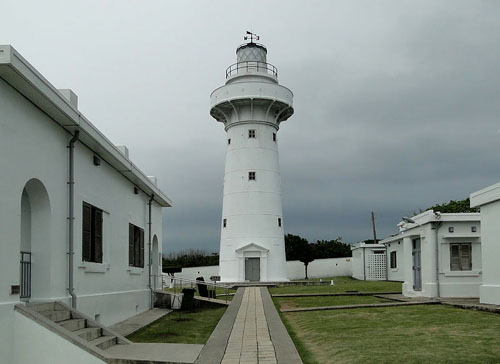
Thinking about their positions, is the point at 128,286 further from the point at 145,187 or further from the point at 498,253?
the point at 498,253

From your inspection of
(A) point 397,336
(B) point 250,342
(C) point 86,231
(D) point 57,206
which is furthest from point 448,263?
(D) point 57,206

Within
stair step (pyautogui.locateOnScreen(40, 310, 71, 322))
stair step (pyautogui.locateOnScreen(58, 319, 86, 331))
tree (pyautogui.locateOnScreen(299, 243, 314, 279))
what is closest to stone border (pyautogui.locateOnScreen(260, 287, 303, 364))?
stair step (pyautogui.locateOnScreen(58, 319, 86, 331))

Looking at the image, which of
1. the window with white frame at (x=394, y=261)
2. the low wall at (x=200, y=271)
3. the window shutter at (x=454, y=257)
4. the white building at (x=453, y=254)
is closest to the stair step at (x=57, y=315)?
the white building at (x=453, y=254)

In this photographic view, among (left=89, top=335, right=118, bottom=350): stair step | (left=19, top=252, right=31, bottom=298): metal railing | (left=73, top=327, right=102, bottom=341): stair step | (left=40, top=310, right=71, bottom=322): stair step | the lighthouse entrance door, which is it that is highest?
(left=19, top=252, right=31, bottom=298): metal railing

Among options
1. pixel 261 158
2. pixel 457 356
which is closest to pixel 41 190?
pixel 457 356

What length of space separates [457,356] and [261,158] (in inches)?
1088

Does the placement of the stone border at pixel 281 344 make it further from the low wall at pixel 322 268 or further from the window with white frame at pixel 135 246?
the low wall at pixel 322 268

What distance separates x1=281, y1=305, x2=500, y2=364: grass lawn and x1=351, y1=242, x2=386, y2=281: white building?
2591 centimetres

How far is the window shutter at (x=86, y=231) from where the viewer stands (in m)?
11.4

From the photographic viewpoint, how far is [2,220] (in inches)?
302

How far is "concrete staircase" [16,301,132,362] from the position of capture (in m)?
7.79

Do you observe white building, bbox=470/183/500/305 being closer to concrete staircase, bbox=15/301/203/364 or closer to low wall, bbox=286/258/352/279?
concrete staircase, bbox=15/301/203/364

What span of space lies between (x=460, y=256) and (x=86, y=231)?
1260 centimetres

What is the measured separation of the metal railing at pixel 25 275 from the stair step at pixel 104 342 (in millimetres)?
1351
